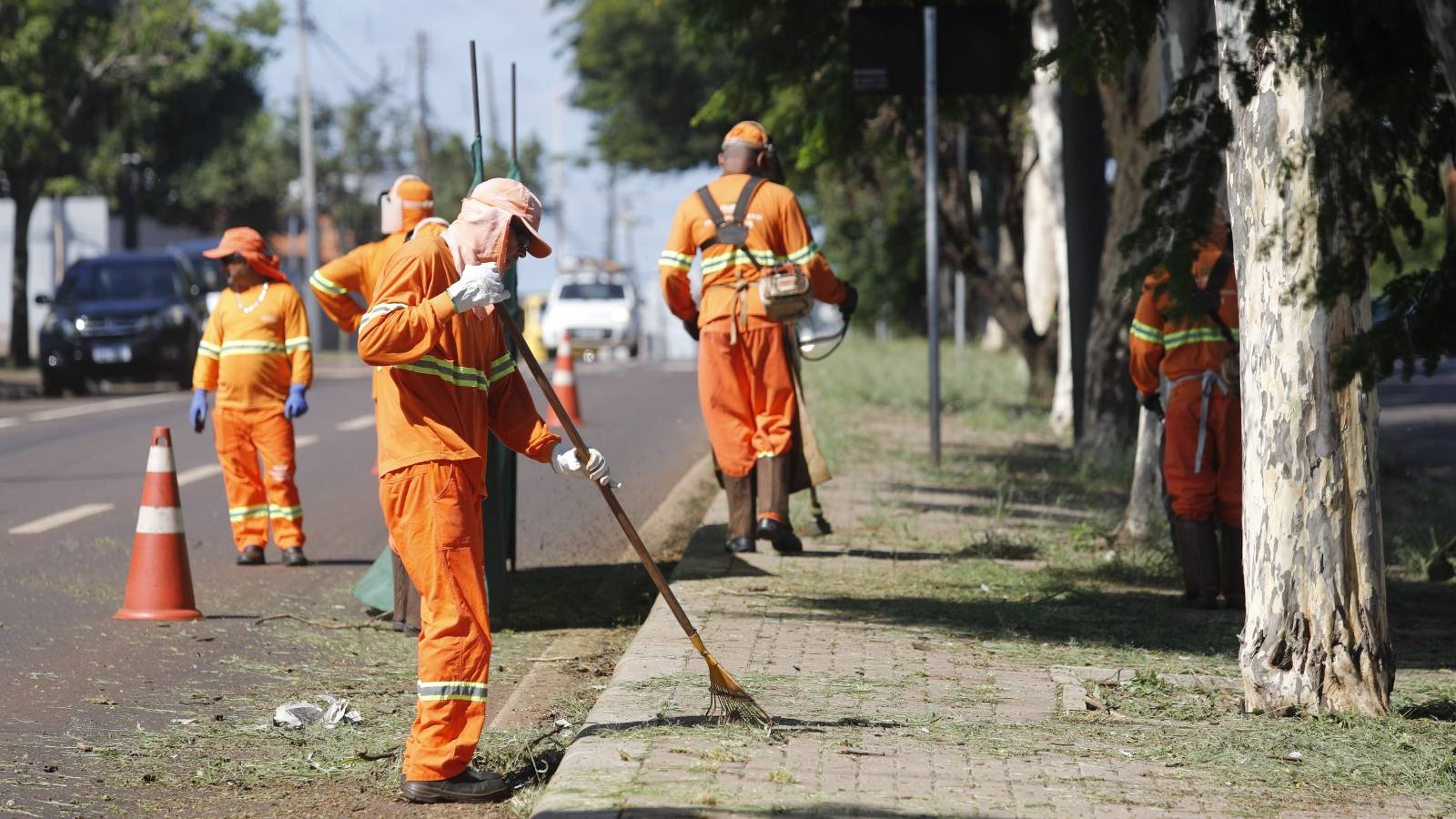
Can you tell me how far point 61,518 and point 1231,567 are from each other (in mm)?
6988

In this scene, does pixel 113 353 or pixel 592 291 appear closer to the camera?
pixel 113 353

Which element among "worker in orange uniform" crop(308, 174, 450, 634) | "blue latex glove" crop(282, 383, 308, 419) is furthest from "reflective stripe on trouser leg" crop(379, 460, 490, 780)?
"blue latex glove" crop(282, 383, 308, 419)

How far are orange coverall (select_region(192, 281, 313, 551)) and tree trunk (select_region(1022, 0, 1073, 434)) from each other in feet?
17.0

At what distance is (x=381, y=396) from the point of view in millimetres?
5648

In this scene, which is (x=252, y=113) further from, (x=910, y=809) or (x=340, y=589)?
(x=910, y=809)

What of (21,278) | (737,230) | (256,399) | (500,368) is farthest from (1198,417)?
(21,278)

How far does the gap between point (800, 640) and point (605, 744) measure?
199 centimetres

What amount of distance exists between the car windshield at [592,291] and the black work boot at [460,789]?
3941 cm

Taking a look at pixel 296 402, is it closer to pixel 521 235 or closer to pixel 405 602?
pixel 405 602

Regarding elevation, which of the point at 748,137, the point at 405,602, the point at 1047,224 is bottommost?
the point at 405,602

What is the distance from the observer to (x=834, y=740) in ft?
18.6

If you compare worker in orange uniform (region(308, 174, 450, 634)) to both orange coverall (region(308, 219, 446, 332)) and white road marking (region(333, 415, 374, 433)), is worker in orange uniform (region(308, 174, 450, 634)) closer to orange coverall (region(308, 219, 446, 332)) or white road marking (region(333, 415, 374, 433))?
orange coverall (region(308, 219, 446, 332))

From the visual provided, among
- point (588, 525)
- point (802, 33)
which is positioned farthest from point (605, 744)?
point (802, 33)

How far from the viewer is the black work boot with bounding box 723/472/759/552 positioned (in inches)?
377
